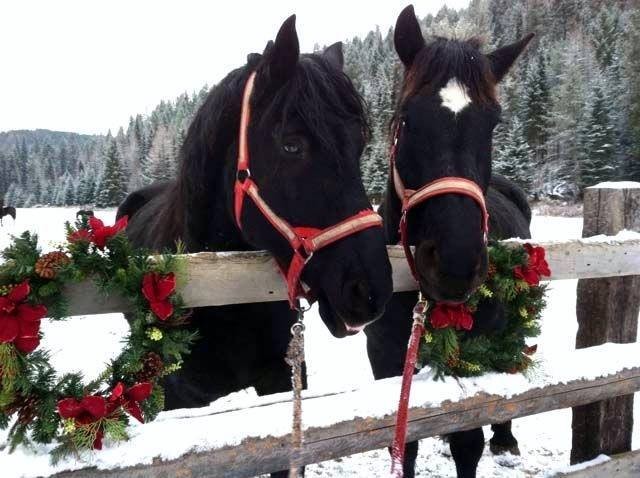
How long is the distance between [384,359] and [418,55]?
1.96 metres

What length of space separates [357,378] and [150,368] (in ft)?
13.5

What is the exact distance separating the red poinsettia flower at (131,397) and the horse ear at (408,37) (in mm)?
2335

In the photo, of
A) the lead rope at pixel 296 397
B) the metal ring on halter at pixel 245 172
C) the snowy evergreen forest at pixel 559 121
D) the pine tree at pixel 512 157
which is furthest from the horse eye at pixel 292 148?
the pine tree at pixel 512 157

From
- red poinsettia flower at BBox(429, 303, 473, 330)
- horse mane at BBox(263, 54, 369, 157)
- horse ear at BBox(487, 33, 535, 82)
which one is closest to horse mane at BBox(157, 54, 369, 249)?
horse mane at BBox(263, 54, 369, 157)

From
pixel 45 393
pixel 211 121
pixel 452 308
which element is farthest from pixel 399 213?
pixel 45 393

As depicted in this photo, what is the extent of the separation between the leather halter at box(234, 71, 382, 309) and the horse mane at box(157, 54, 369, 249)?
0.45 ft

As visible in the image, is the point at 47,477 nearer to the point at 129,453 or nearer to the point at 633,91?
the point at 129,453

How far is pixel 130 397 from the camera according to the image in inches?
61.1

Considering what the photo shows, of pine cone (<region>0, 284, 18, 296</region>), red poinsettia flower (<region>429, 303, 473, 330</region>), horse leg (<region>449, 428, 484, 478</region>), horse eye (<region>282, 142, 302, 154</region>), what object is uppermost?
horse eye (<region>282, 142, 302, 154</region>)

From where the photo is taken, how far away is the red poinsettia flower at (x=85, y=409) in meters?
1.41

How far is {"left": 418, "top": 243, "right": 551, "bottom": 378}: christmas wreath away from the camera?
212 centimetres

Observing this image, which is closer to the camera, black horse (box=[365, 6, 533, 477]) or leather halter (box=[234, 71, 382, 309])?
leather halter (box=[234, 71, 382, 309])

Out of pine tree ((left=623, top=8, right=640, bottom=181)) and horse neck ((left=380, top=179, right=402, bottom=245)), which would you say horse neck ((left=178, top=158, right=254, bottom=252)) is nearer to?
horse neck ((left=380, top=179, right=402, bottom=245))

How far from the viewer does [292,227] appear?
5.74 feet
